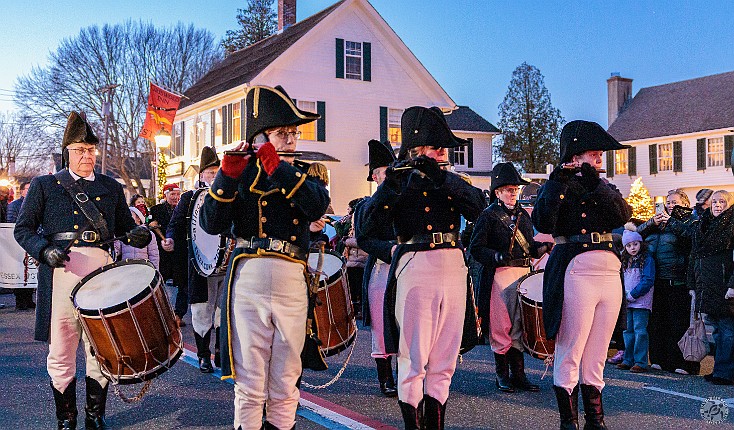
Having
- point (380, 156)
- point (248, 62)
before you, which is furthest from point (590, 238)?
point (248, 62)

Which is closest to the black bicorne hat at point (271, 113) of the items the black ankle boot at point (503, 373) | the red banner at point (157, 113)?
the black ankle boot at point (503, 373)

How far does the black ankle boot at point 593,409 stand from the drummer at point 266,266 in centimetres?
241

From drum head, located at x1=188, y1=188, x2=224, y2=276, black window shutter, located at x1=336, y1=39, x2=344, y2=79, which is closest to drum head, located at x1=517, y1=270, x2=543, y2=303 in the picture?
drum head, located at x1=188, y1=188, x2=224, y2=276

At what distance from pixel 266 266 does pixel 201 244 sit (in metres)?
3.70

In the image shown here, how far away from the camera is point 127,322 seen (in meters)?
5.89

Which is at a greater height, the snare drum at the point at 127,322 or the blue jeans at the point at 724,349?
the snare drum at the point at 127,322

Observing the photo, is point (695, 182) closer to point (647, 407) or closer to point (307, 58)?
point (307, 58)

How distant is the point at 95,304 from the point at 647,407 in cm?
475

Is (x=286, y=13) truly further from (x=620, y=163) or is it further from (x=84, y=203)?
(x=84, y=203)

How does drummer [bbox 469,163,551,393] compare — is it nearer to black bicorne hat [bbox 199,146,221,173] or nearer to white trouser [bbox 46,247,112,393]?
black bicorne hat [bbox 199,146,221,173]

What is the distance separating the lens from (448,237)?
5758mm

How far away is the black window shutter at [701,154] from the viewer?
43406mm

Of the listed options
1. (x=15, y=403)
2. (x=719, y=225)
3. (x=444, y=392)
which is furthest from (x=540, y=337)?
(x=15, y=403)

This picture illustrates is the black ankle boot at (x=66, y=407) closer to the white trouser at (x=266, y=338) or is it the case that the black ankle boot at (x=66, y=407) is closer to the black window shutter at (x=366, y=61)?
the white trouser at (x=266, y=338)
